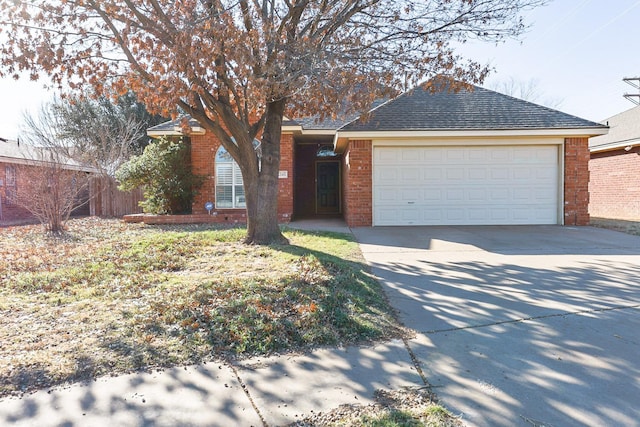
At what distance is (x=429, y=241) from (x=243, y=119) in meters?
5.09

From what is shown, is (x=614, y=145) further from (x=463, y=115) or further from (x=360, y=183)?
(x=360, y=183)

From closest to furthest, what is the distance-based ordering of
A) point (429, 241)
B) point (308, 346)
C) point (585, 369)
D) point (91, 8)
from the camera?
point (585, 369)
point (308, 346)
point (91, 8)
point (429, 241)

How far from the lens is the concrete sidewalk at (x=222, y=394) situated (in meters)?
2.47

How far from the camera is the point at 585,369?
3084 mm

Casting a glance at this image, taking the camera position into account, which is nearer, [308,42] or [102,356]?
[102,356]

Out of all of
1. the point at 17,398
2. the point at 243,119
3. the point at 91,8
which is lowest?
the point at 17,398

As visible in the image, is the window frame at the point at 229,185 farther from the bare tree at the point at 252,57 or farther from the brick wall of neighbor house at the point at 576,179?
the brick wall of neighbor house at the point at 576,179

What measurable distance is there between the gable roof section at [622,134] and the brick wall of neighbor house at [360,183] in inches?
378

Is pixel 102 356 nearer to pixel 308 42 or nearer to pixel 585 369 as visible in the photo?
pixel 585 369

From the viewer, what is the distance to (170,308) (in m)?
4.21

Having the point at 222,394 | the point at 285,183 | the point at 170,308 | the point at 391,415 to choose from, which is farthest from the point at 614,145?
the point at 222,394

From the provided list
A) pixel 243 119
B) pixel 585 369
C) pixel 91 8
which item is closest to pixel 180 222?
pixel 243 119

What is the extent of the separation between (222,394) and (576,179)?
1262 centimetres

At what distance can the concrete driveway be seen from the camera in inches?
104
